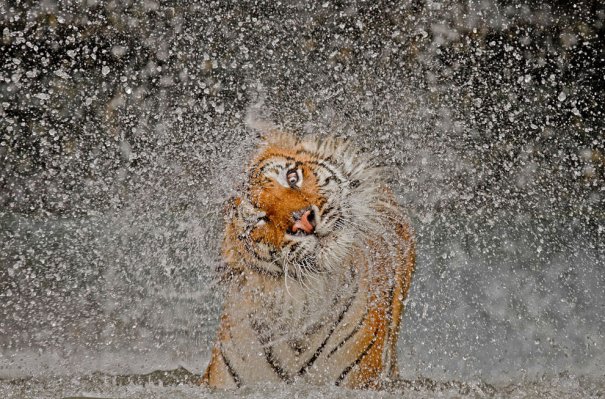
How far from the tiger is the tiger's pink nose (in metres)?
0.04

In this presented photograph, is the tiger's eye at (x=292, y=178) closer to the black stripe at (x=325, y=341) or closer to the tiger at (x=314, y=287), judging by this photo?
the tiger at (x=314, y=287)

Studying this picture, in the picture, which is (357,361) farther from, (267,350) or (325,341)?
(267,350)

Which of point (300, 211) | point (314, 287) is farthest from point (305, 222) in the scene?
point (314, 287)

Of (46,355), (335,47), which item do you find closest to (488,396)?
(335,47)

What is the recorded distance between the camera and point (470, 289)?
1.62m

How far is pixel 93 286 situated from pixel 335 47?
30.3 inches

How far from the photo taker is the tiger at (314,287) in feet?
4.58

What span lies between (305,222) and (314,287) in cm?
21

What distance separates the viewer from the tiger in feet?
4.58

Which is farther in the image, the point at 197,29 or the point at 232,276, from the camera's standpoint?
the point at 197,29

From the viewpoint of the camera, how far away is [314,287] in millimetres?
1477

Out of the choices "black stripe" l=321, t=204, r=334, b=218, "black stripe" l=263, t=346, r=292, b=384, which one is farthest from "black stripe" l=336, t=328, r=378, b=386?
"black stripe" l=321, t=204, r=334, b=218

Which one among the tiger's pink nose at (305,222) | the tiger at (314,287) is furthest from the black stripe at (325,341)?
the tiger's pink nose at (305,222)

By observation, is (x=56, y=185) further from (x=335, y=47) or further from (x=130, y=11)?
(x=335, y=47)
